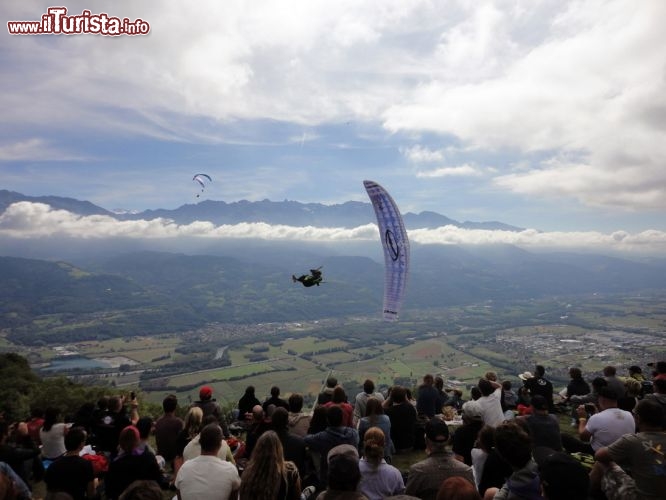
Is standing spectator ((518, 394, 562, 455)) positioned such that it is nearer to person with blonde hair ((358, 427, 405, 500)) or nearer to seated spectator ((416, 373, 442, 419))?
person with blonde hair ((358, 427, 405, 500))

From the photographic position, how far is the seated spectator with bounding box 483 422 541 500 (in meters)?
3.99

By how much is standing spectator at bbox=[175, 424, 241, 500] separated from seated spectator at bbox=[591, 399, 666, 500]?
4818 millimetres

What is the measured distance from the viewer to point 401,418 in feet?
30.8

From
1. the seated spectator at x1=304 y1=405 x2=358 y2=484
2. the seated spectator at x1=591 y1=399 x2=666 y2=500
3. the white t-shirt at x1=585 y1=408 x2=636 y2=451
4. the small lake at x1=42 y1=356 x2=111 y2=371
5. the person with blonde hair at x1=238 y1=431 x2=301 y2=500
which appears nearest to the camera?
the person with blonde hair at x1=238 y1=431 x2=301 y2=500

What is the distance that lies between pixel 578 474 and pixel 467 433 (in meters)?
3.07

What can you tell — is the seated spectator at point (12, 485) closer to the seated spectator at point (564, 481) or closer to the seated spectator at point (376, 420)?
the seated spectator at point (376, 420)

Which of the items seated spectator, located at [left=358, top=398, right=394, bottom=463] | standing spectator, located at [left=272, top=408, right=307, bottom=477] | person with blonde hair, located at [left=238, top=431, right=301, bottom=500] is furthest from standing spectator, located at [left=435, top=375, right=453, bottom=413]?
person with blonde hair, located at [left=238, top=431, right=301, bottom=500]

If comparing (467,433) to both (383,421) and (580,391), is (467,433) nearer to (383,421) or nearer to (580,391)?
(383,421)

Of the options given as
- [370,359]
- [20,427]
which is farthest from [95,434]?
[370,359]

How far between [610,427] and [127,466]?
811 centimetres

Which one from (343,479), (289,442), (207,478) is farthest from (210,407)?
(343,479)

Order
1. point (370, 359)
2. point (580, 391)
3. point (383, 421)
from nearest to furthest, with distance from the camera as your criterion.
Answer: point (383, 421) < point (580, 391) < point (370, 359)

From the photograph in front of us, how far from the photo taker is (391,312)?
50.4 feet

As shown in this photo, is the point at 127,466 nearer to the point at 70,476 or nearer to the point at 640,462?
the point at 70,476
